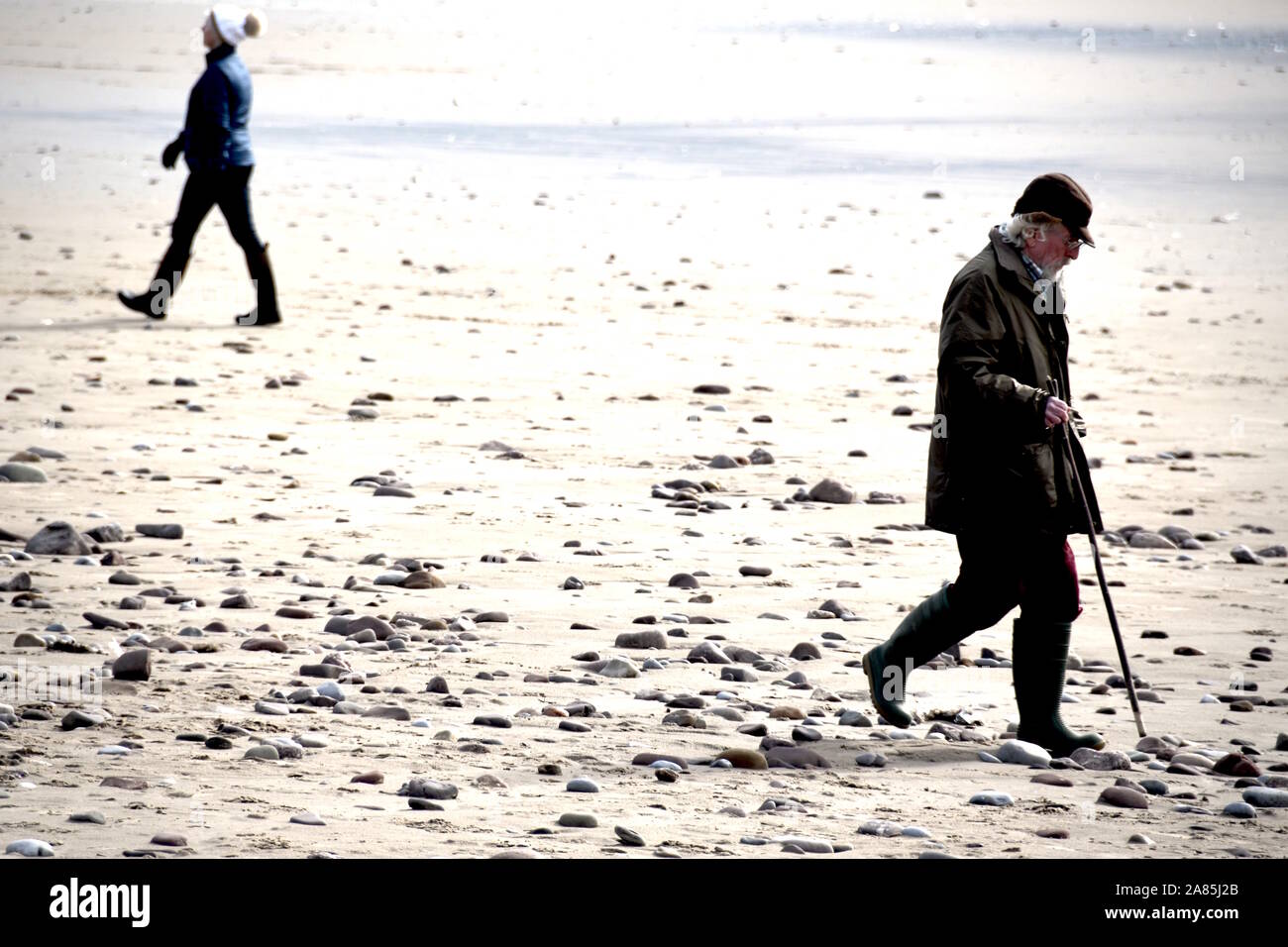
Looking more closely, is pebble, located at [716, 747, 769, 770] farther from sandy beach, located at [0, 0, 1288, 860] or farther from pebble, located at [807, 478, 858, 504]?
pebble, located at [807, 478, 858, 504]

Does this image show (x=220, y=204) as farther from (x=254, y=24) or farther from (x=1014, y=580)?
(x=1014, y=580)

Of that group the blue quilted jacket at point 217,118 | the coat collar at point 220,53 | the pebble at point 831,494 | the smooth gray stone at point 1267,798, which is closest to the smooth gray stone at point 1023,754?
the smooth gray stone at point 1267,798

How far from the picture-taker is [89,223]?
64.7ft

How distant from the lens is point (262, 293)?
1458 cm

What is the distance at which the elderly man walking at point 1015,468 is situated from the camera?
20.1ft

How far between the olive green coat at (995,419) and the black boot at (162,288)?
9144 mm

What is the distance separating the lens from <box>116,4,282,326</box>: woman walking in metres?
14.1

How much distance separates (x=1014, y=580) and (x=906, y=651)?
402mm

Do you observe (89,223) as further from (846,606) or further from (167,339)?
(846,606)

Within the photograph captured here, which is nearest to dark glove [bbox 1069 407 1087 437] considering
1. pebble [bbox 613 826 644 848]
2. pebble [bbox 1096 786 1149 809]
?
pebble [bbox 1096 786 1149 809]

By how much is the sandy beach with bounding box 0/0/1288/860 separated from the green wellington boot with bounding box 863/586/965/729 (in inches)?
6.0

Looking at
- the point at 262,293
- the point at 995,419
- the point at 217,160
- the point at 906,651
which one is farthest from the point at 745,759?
the point at 262,293

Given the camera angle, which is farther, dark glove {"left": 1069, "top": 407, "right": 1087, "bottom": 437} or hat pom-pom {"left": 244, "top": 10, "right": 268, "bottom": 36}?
hat pom-pom {"left": 244, "top": 10, "right": 268, "bottom": 36}

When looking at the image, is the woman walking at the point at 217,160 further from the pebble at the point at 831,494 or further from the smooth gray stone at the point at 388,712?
the smooth gray stone at the point at 388,712
